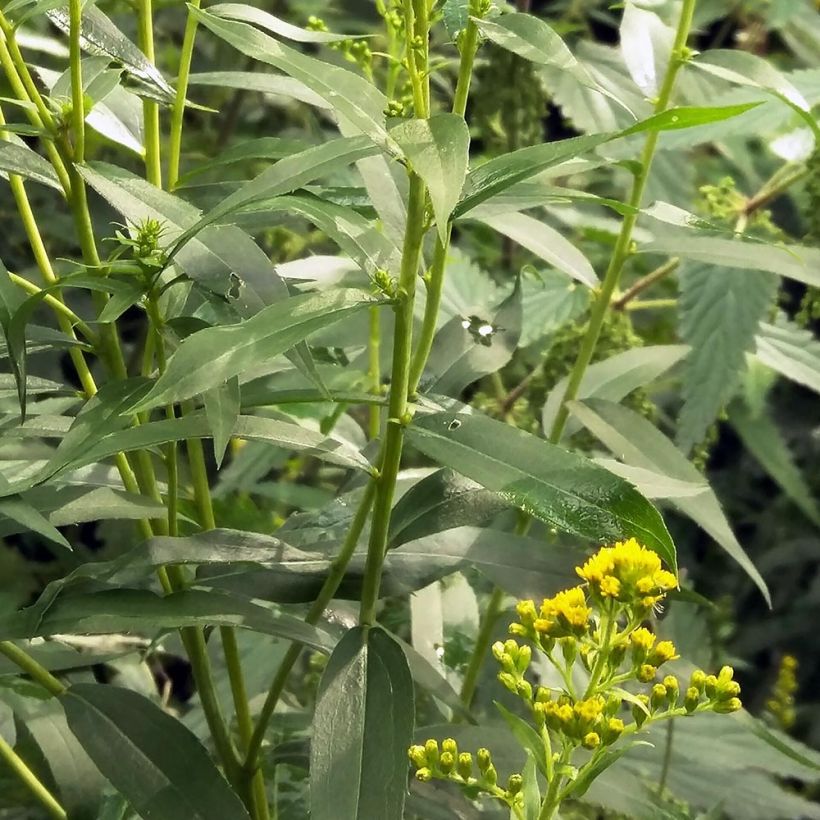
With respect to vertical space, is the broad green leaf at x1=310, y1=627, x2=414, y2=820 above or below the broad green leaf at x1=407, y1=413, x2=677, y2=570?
below

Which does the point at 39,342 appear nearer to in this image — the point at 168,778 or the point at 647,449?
the point at 168,778

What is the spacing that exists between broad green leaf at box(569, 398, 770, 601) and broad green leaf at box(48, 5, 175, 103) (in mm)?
277

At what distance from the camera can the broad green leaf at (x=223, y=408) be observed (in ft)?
1.17

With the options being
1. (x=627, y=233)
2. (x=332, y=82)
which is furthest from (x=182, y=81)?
(x=627, y=233)

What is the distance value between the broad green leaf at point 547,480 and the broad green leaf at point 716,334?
0.34 m

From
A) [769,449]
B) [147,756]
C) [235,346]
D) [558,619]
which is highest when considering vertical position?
[235,346]

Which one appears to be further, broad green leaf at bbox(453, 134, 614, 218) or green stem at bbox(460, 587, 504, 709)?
green stem at bbox(460, 587, 504, 709)

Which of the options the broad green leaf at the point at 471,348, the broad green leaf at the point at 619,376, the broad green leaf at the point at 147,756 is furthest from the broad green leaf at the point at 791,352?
A: the broad green leaf at the point at 147,756

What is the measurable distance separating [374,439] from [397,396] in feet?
0.54

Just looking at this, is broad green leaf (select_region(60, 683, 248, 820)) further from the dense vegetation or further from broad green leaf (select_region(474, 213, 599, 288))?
broad green leaf (select_region(474, 213, 599, 288))

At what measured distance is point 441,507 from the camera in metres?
0.44

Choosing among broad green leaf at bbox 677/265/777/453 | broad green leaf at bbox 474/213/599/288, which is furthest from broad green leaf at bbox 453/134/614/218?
broad green leaf at bbox 677/265/777/453

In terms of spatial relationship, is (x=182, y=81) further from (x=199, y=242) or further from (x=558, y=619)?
(x=558, y=619)

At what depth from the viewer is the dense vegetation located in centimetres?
35
